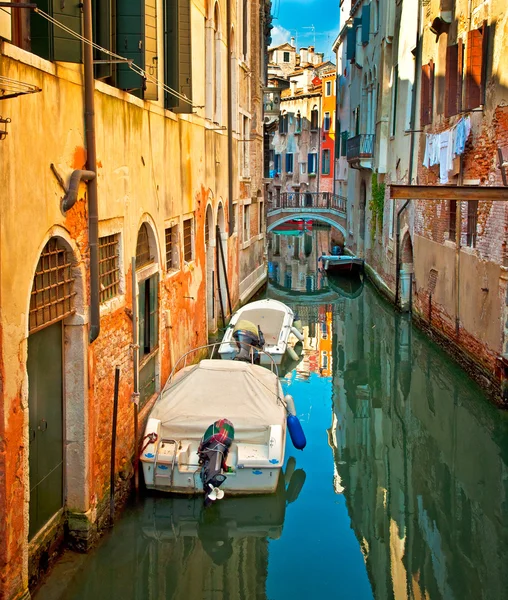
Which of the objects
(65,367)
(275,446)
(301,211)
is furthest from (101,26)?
(301,211)

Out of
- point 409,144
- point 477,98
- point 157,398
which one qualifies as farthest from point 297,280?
point 157,398

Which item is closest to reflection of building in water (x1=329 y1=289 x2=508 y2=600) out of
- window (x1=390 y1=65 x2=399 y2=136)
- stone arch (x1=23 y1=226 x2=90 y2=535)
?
stone arch (x1=23 y1=226 x2=90 y2=535)

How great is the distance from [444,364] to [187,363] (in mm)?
5055

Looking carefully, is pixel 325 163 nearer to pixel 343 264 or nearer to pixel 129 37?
pixel 343 264

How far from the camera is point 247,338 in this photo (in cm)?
1385

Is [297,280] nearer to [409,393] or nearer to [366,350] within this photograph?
[366,350]

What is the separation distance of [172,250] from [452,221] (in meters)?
6.44

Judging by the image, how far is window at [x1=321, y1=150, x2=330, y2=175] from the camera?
48719 millimetres

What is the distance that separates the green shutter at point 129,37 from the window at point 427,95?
10249 millimetres

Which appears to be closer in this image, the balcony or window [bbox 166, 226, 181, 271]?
window [bbox 166, 226, 181, 271]

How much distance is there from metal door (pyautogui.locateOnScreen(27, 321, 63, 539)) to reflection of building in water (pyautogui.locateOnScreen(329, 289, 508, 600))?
111 inches

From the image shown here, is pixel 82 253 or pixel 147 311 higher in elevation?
pixel 82 253

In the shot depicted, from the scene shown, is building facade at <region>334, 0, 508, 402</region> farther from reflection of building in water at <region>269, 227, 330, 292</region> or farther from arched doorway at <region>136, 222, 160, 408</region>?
arched doorway at <region>136, 222, 160, 408</region>

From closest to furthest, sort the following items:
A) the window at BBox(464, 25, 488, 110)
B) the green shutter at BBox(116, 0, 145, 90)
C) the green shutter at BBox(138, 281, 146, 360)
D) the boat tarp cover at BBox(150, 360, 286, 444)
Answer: the green shutter at BBox(116, 0, 145, 90) → the boat tarp cover at BBox(150, 360, 286, 444) → the green shutter at BBox(138, 281, 146, 360) → the window at BBox(464, 25, 488, 110)
